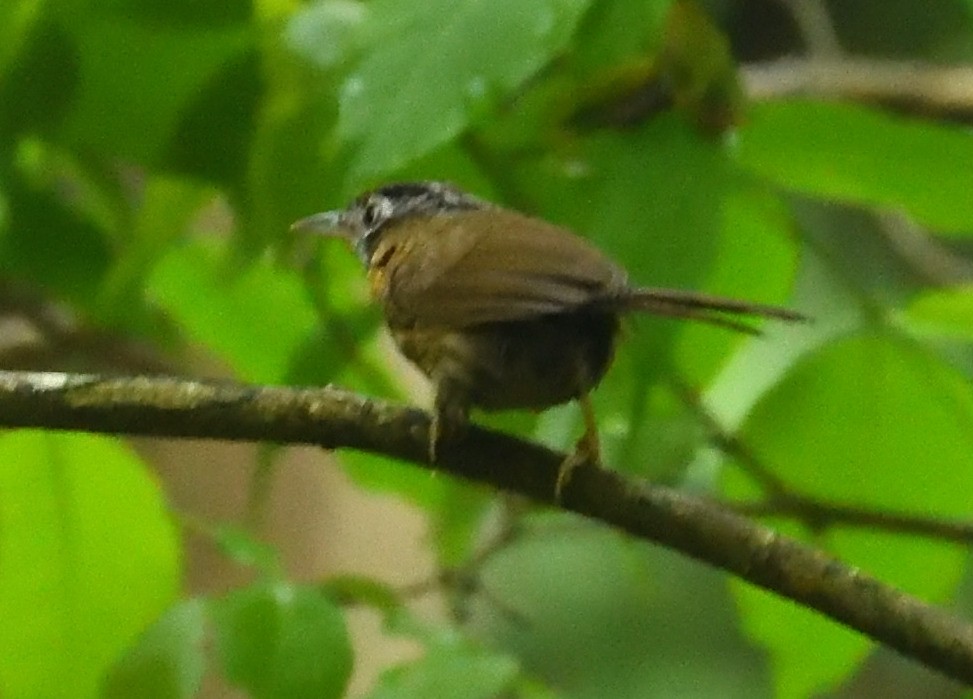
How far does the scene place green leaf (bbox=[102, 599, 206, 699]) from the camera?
0.75m

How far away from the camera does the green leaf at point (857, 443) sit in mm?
852

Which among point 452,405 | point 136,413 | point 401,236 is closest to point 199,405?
point 136,413

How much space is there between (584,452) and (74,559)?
326 millimetres

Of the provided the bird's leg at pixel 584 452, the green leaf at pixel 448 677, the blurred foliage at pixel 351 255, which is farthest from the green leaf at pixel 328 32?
the green leaf at pixel 448 677

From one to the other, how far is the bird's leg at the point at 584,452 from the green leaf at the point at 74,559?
25cm

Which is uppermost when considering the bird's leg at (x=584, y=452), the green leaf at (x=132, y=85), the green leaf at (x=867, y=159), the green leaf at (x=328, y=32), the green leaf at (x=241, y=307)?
the green leaf at (x=328, y=32)

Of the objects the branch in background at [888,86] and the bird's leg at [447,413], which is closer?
the bird's leg at [447,413]

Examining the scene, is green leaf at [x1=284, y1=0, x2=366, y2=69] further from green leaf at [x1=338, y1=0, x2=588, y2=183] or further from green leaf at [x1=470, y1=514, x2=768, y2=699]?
green leaf at [x1=470, y1=514, x2=768, y2=699]

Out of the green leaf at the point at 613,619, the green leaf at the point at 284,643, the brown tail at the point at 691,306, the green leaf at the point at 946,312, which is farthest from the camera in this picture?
the green leaf at the point at 613,619

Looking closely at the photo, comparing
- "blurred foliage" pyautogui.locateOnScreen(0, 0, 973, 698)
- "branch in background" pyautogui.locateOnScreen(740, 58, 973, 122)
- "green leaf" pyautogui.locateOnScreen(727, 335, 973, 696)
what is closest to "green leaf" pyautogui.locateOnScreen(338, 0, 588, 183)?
"blurred foliage" pyautogui.locateOnScreen(0, 0, 973, 698)

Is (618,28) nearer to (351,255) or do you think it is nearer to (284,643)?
(284,643)

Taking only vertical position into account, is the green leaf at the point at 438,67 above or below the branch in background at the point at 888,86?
above

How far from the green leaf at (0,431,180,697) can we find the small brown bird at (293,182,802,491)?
183 mm

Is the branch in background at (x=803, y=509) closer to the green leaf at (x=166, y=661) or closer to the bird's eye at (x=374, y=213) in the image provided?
the bird's eye at (x=374, y=213)
